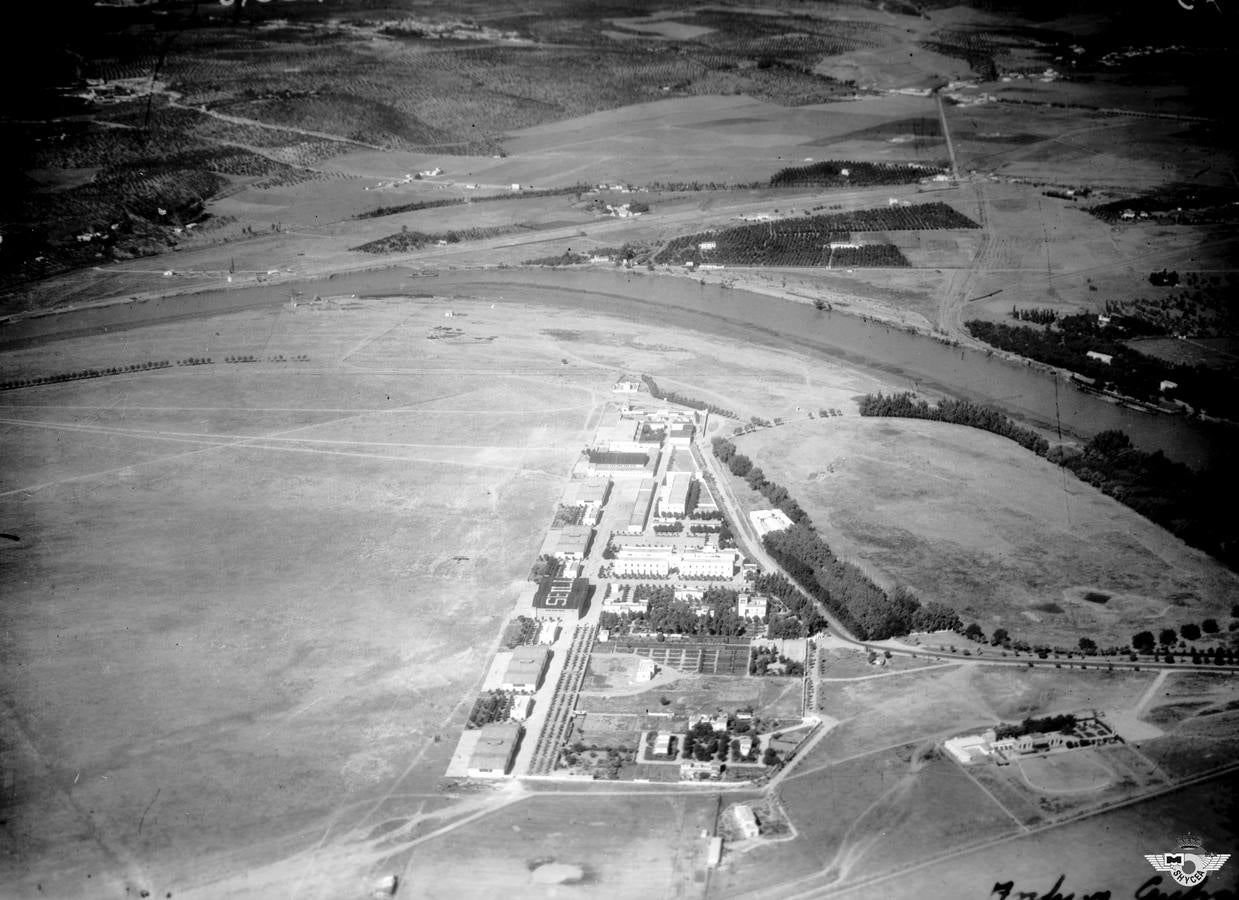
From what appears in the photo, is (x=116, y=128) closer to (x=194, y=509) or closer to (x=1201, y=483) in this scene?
(x=194, y=509)

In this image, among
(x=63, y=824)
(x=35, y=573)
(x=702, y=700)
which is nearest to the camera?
(x=63, y=824)

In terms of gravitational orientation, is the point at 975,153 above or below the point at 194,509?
above

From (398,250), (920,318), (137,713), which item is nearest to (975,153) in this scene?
(920,318)

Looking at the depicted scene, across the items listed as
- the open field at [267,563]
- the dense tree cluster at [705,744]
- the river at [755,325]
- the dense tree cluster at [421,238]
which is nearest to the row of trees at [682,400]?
the open field at [267,563]

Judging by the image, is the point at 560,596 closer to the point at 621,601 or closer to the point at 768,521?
the point at 621,601

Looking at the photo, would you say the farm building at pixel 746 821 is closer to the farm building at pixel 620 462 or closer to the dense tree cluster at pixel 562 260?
the farm building at pixel 620 462

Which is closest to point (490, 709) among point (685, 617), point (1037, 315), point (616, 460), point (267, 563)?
point (685, 617)
